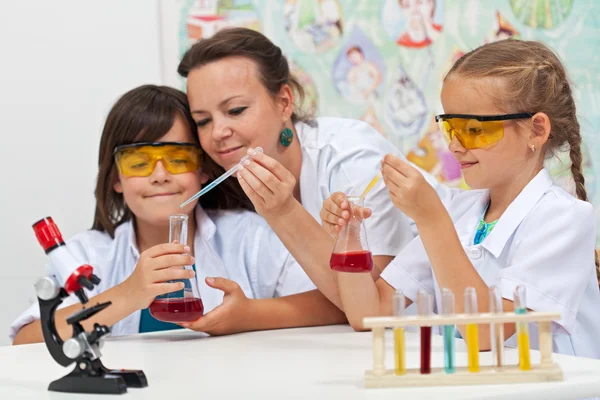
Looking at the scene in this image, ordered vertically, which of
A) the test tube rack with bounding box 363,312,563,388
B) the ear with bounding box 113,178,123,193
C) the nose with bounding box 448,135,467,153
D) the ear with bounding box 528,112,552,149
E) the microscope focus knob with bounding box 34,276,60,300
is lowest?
the ear with bounding box 113,178,123,193

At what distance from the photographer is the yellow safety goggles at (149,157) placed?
254cm

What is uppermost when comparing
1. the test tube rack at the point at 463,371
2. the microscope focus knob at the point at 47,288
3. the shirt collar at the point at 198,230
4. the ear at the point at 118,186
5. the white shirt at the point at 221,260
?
the microscope focus knob at the point at 47,288

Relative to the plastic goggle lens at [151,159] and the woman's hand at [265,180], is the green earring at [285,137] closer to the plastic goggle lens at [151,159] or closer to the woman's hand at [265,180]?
the plastic goggle lens at [151,159]

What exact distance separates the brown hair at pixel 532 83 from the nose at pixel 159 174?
94cm

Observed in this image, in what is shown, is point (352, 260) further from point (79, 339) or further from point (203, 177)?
point (203, 177)

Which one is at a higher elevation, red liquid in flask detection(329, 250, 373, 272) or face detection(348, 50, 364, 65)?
face detection(348, 50, 364, 65)

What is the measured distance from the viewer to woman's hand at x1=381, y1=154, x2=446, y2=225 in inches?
71.7

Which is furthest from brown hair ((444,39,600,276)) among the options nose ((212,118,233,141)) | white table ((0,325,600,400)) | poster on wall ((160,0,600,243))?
poster on wall ((160,0,600,243))

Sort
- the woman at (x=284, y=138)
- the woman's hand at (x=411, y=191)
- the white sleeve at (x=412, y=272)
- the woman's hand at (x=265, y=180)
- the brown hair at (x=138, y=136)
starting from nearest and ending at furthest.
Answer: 1. the woman's hand at (x=411, y=191)
2. the woman's hand at (x=265, y=180)
3. the white sleeve at (x=412, y=272)
4. the woman at (x=284, y=138)
5. the brown hair at (x=138, y=136)

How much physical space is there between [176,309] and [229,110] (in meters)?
0.82

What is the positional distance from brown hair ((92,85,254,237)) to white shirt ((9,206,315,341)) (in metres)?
0.11

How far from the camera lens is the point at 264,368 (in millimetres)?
1606

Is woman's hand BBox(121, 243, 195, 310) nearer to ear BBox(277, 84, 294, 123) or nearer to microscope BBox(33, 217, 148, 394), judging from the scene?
microscope BBox(33, 217, 148, 394)

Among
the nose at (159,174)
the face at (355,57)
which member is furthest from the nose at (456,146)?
the face at (355,57)
